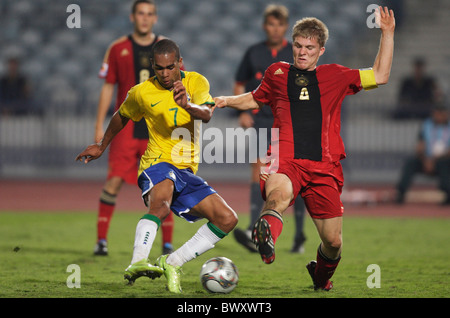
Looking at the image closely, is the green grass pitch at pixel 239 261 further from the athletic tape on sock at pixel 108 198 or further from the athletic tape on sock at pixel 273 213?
the athletic tape on sock at pixel 273 213

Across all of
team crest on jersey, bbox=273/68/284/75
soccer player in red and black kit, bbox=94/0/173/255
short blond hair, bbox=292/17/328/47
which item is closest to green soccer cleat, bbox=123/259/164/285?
team crest on jersey, bbox=273/68/284/75

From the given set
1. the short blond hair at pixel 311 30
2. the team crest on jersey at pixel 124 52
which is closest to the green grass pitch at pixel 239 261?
the short blond hair at pixel 311 30

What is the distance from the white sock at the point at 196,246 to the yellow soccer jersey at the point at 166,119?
0.50 metres

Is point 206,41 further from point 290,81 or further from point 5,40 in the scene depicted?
point 290,81

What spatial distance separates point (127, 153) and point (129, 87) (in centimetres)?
66

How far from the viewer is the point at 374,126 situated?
52.5ft

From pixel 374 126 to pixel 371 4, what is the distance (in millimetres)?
4131

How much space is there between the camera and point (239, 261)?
7.31 meters

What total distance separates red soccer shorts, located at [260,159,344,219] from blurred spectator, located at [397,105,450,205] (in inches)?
292

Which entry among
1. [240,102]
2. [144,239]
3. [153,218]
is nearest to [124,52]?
[240,102]

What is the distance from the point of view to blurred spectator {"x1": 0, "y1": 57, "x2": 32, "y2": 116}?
16156mm

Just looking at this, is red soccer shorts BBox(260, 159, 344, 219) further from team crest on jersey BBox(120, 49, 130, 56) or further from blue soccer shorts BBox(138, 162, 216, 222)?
team crest on jersey BBox(120, 49, 130, 56)

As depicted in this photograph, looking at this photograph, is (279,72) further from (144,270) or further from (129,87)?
(129,87)

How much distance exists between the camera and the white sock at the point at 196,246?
5.51m
